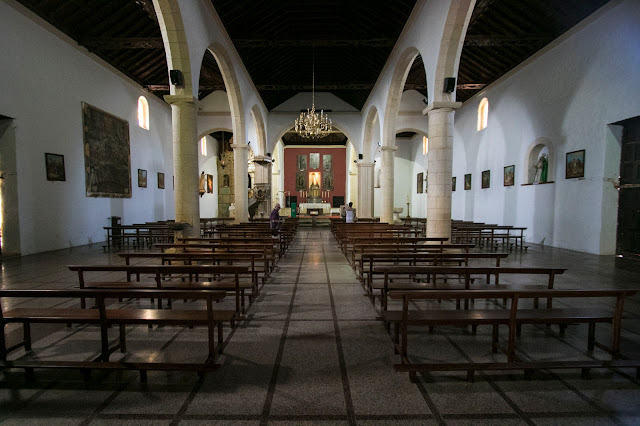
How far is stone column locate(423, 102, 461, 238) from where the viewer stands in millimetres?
8148

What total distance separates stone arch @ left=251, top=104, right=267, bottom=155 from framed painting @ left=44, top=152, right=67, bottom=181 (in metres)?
9.34

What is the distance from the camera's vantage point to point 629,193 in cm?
862

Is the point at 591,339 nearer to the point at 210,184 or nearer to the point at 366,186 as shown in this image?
Answer: the point at 366,186

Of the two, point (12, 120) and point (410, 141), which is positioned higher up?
point (410, 141)

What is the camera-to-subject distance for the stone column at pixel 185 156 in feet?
26.6

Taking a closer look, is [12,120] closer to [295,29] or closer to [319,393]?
[295,29]

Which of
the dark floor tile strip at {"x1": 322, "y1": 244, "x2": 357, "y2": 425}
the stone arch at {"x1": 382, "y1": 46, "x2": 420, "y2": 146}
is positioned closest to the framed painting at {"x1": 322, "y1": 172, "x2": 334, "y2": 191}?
the stone arch at {"x1": 382, "y1": 46, "x2": 420, "y2": 146}

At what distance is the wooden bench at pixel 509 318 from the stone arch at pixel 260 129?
16277mm

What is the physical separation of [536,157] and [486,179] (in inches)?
134

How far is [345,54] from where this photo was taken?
1466 centimetres

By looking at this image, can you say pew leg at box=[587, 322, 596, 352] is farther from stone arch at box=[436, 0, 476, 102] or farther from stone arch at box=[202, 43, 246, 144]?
stone arch at box=[202, 43, 246, 144]

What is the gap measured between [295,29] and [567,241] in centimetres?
1206

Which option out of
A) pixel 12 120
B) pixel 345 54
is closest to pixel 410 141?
pixel 345 54

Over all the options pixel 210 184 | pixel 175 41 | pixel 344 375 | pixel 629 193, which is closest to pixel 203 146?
pixel 210 184
